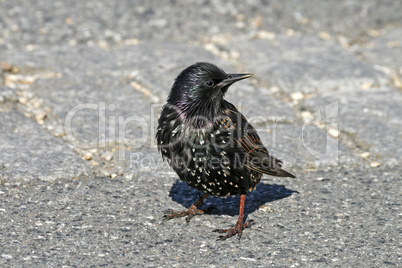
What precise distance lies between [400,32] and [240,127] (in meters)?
4.31

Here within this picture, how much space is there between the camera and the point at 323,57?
645 cm

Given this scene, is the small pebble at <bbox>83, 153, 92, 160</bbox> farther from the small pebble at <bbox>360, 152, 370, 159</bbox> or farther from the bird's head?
the small pebble at <bbox>360, 152, 370, 159</bbox>

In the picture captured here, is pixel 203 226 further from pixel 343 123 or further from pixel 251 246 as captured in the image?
pixel 343 123

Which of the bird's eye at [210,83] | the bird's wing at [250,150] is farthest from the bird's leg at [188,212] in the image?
the bird's eye at [210,83]

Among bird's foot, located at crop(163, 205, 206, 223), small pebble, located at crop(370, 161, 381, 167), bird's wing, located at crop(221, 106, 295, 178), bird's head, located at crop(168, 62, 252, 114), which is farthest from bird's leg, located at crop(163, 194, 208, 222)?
small pebble, located at crop(370, 161, 381, 167)

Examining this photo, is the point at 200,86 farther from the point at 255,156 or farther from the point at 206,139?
→ the point at 255,156

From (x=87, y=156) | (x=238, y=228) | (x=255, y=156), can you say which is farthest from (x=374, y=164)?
(x=87, y=156)

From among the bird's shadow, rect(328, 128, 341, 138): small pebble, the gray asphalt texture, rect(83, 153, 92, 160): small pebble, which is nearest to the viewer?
the gray asphalt texture

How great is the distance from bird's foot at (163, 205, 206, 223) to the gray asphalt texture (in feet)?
0.16

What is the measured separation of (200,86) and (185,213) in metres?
0.88

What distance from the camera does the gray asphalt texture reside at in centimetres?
353

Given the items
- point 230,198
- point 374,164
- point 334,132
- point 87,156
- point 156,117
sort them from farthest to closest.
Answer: point 156,117, point 334,132, point 374,164, point 87,156, point 230,198

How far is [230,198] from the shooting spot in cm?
436

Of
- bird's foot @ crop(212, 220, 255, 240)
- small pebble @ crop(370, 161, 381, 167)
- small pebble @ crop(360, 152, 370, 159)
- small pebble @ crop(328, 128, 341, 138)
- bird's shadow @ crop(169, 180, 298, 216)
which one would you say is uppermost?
small pebble @ crop(328, 128, 341, 138)
